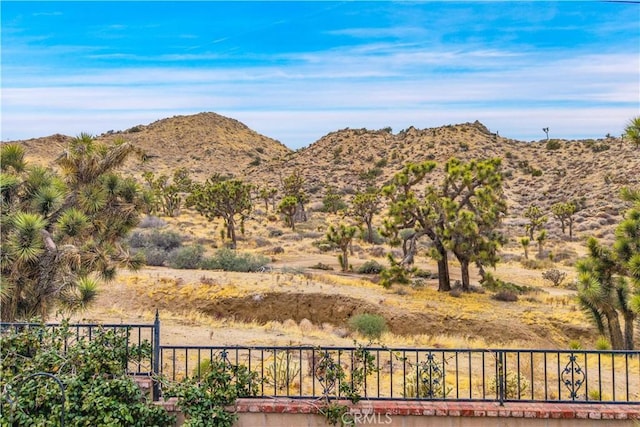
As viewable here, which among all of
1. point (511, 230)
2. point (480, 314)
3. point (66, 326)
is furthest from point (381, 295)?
point (511, 230)

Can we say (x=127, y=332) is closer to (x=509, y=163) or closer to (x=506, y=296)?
(x=506, y=296)

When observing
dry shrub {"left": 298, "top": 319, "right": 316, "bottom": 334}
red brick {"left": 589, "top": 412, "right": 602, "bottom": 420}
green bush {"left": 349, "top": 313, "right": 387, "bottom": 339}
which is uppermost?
red brick {"left": 589, "top": 412, "right": 602, "bottom": 420}

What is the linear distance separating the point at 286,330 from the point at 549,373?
7692mm

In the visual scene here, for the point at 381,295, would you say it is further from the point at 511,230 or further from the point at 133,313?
the point at 511,230

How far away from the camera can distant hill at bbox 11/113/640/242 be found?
5666 cm

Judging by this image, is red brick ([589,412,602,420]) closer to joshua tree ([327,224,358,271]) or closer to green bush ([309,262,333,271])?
joshua tree ([327,224,358,271])

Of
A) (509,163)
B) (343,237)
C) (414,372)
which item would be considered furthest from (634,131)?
(509,163)

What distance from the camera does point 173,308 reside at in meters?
21.4

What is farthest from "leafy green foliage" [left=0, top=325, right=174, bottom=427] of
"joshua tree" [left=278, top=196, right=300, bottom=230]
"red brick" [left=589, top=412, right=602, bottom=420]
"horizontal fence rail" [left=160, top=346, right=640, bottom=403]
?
"joshua tree" [left=278, top=196, right=300, bottom=230]

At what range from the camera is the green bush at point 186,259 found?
93.6ft

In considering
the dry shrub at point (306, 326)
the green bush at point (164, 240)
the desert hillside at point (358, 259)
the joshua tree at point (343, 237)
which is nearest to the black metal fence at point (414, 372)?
the desert hillside at point (358, 259)

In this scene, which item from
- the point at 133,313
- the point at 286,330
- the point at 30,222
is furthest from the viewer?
the point at 133,313

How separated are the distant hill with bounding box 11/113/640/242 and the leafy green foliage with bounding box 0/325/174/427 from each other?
136ft

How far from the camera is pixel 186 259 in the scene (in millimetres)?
28562
